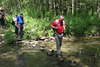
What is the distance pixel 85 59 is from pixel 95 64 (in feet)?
2.40

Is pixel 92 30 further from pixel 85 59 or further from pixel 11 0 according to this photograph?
pixel 11 0

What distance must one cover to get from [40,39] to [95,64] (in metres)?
5.99

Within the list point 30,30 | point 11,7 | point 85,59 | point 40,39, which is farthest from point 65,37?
point 11,7

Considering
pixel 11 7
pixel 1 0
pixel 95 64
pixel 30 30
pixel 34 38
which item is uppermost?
pixel 1 0

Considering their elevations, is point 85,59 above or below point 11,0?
below

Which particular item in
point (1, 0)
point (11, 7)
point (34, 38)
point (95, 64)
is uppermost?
point (1, 0)

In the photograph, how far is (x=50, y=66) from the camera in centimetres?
542

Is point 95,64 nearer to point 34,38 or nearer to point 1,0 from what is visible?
point 34,38

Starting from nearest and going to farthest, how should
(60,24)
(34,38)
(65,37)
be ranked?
(60,24) < (34,38) < (65,37)

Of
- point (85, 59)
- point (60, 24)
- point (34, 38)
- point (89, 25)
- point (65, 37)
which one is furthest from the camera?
point (89, 25)

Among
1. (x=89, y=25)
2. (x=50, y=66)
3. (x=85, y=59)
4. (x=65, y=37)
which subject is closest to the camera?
(x=50, y=66)

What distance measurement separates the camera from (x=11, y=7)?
19719mm

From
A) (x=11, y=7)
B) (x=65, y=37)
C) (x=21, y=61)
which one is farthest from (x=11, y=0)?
(x=21, y=61)

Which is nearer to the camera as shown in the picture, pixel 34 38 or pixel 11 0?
pixel 34 38
